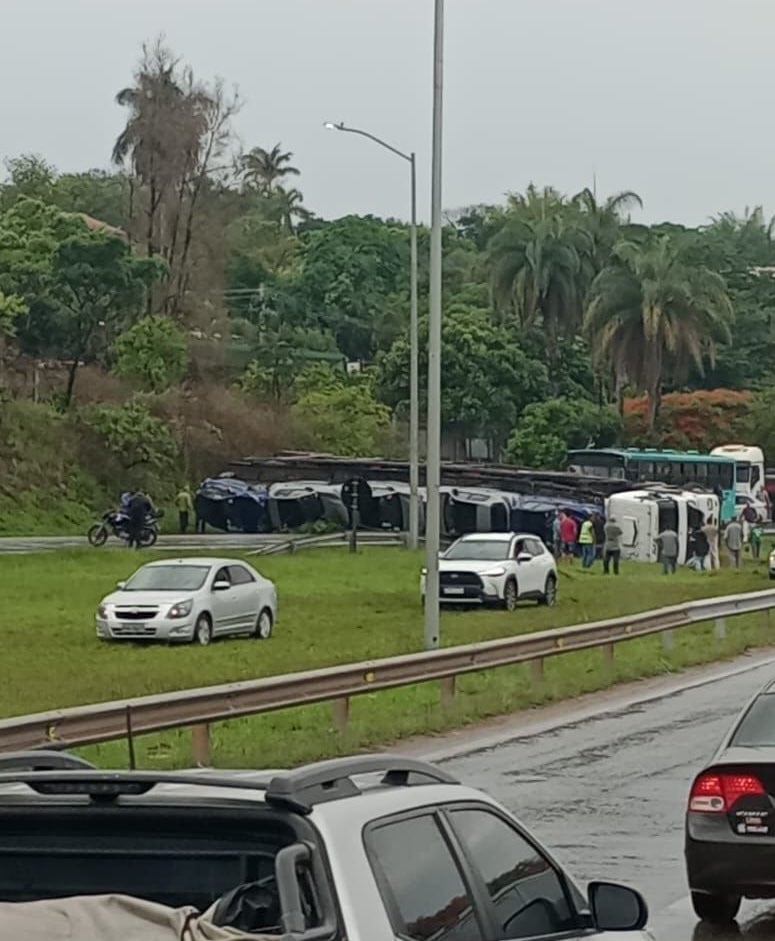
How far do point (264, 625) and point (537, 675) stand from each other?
9.23 meters

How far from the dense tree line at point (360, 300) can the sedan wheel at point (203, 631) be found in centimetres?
3728

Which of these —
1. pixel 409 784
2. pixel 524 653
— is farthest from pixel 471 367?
pixel 409 784

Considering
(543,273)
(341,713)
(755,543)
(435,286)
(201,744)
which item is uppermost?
(543,273)

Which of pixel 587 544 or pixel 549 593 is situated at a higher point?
pixel 549 593

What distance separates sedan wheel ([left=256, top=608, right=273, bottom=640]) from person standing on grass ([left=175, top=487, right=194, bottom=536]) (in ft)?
108

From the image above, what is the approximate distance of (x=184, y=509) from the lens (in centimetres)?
6700

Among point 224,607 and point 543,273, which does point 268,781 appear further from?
point 543,273

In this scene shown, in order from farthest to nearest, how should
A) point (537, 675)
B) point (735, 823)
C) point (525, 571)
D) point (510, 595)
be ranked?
point (525, 571) → point (510, 595) → point (537, 675) → point (735, 823)

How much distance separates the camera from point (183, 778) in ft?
16.4

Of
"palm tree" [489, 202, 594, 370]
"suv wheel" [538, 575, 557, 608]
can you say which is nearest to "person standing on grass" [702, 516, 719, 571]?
"suv wheel" [538, 575, 557, 608]

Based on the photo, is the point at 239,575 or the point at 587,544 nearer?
the point at 239,575

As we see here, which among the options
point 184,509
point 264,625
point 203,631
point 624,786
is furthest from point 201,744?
point 184,509

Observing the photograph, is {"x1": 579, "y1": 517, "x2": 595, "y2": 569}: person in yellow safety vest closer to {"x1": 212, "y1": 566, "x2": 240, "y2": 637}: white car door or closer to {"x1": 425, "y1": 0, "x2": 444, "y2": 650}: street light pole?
{"x1": 212, "y1": 566, "x2": 240, "y2": 637}: white car door

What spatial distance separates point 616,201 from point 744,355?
1058 centimetres
